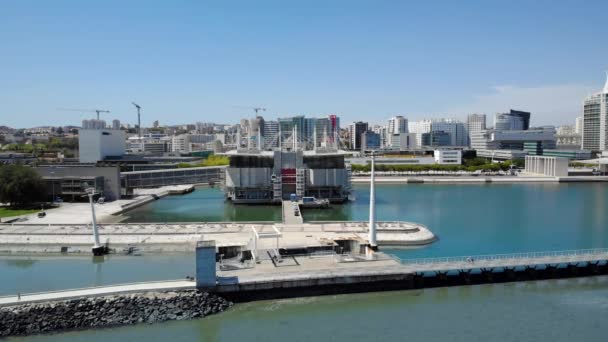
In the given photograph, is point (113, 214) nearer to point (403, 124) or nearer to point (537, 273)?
point (537, 273)

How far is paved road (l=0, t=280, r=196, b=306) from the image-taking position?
444 inches

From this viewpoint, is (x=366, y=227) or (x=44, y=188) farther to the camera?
(x=44, y=188)

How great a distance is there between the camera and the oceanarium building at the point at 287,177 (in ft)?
102

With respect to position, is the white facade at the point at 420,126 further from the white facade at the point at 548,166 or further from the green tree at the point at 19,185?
the green tree at the point at 19,185

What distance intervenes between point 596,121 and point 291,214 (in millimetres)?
75174

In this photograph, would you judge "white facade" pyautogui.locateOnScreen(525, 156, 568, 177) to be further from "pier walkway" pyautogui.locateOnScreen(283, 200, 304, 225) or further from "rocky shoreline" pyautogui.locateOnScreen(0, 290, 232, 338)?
"rocky shoreline" pyautogui.locateOnScreen(0, 290, 232, 338)

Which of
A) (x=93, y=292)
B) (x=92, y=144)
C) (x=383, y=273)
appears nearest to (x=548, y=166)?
(x=383, y=273)

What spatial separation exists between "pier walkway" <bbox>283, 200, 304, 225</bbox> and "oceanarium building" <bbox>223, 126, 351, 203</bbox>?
3.09m

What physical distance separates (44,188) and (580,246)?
2784 centimetres

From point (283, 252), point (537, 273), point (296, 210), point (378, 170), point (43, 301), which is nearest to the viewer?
point (43, 301)

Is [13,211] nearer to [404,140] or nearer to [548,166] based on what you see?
[548,166]

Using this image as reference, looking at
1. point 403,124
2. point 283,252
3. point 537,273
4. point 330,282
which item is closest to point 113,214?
point 283,252

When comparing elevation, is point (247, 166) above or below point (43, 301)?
above

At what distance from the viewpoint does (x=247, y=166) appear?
106 feet
